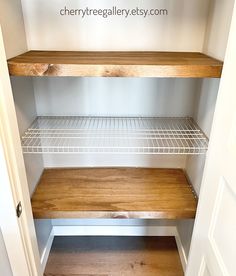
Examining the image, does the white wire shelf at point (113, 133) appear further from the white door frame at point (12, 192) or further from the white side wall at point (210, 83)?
the white door frame at point (12, 192)

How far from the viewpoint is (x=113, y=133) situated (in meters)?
1.39

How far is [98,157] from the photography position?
157 centimetres

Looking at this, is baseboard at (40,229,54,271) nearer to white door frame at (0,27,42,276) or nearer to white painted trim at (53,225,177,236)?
white painted trim at (53,225,177,236)

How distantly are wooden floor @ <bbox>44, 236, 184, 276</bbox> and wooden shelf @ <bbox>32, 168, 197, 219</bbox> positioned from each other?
1.96 feet

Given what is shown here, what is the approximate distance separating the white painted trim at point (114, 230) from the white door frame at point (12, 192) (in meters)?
0.72

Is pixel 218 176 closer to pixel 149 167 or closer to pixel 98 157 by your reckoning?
pixel 149 167

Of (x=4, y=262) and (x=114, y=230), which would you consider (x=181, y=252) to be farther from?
(x=4, y=262)

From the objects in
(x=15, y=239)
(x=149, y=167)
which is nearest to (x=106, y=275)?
(x=149, y=167)

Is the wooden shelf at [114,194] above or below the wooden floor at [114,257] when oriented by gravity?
above

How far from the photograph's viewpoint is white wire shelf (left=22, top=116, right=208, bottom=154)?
4.53 feet

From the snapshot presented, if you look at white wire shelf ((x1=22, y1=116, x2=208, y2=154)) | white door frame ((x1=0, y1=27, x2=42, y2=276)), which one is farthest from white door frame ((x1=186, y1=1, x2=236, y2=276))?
white door frame ((x1=0, y1=27, x2=42, y2=276))

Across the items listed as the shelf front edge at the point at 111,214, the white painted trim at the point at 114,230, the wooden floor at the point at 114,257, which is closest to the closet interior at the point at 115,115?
the shelf front edge at the point at 111,214

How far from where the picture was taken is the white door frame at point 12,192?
80 centimetres

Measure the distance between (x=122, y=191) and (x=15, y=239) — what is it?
61 centimetres
